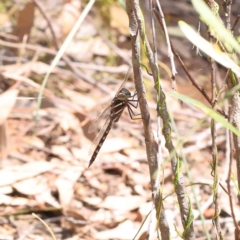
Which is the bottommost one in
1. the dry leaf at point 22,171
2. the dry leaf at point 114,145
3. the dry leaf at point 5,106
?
the dry leaf at point 22,171

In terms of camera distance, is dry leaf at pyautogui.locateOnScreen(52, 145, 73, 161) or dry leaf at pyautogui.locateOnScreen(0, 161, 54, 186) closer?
dry leaf at pyautogui.locateOnScreen(0, 161, 54, 186)

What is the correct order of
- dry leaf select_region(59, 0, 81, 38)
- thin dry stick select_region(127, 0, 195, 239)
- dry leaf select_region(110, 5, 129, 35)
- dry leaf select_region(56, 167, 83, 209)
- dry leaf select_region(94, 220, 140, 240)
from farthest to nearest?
dry leaf select_region(110, 5, 129, 35) → dry leaf select_region(59, 0, 81, 38) → dry leaf select_region(56, 167, 83, 209) → dry leaf select_region(94, 220, 140, 240) → thin dry stick select_region(127, 0, 195, 239)

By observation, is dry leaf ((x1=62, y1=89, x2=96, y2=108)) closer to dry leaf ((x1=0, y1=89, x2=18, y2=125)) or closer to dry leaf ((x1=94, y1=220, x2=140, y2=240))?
dry leaf ((x1=0, y1=89, x2=18, y2=125))

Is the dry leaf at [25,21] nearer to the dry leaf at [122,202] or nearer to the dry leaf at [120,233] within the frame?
the dry leaf at [122,202]

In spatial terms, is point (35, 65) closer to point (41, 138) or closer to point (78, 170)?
point (41, 138)

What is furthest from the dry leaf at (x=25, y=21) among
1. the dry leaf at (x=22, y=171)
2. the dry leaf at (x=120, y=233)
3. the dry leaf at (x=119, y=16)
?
the dry leaf at (x=120, y=233)

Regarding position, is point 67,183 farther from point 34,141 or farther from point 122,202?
point 34,141

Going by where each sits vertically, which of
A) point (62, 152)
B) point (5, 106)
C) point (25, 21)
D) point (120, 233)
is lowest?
point (120, 233)

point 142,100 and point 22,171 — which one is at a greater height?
point 142,100

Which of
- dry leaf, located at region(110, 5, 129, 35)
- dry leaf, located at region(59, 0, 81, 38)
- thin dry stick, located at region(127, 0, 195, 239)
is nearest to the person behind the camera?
thin dry stick, located at region(127, 0, 195, 239)

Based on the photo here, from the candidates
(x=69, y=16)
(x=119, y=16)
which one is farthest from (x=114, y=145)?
(x=119, y=16)

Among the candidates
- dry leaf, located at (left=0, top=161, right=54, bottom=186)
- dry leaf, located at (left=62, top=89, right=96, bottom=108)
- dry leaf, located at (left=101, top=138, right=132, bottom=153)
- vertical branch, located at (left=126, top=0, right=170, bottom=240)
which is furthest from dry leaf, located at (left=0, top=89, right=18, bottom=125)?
vertical branch, located at (left=126, top=0, right=170, bottom=240)
